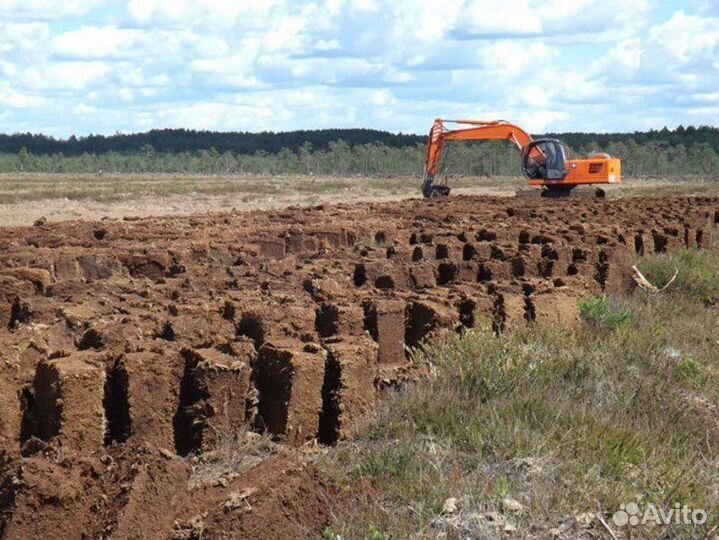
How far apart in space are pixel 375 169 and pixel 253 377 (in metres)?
125

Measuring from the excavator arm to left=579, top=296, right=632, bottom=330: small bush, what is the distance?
22699 millimetres

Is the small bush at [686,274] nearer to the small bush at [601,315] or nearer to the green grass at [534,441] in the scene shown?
the small bush at [601,315]

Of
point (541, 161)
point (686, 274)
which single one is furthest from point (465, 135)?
point (686, 274)

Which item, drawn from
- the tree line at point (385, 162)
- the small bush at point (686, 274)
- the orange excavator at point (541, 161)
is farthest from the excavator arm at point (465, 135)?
the tree line at point (385, 162)

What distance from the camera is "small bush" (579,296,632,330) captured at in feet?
36.9

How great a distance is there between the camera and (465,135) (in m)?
34.3

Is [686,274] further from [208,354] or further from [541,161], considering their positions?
[541,161]

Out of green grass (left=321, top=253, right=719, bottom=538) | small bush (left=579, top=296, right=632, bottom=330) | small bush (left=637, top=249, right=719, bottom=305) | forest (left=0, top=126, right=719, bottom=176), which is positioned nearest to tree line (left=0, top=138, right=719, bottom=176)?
forest (left=0, top=126, right=719, bottom=176)

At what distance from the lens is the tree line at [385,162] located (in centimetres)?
12038

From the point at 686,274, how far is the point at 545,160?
18.1 meters

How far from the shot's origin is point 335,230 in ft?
59.3

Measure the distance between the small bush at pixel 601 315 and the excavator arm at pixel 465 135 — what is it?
22699 mm

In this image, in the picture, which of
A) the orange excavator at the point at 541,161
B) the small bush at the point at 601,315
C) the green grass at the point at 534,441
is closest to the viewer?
the green grass at the point at 534,441

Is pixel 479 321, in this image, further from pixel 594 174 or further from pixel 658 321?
pixel 594 174
